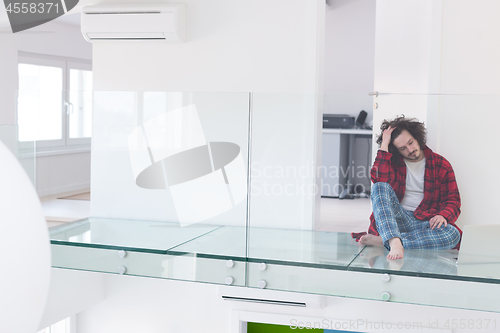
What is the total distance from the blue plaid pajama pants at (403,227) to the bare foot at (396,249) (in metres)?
0.02

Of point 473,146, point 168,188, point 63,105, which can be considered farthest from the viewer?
point 63,105

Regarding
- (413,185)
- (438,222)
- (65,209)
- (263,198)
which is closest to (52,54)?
(65,209)

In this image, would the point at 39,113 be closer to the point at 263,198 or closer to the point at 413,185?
the point at 263,198

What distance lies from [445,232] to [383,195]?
326 mm

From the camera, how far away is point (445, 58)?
9.88 feet

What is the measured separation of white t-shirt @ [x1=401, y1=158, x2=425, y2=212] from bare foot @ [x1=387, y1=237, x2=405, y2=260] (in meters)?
0.17

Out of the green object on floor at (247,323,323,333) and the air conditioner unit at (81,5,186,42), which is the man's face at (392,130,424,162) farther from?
the green object on floor at (247,323,323,333)

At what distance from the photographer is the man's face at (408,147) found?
228 centimetres

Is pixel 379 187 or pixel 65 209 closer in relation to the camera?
pixel 379 187

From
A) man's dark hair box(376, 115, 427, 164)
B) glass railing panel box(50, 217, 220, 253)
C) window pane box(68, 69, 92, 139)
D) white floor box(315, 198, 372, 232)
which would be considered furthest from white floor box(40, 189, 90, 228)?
man's dark hair box(376, 115, 427, 164)

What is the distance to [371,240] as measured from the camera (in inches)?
94.9

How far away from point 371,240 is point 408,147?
0.48m

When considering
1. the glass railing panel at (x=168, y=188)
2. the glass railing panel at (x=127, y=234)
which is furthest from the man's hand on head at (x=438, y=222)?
the glass railing panel at (x=127, y=234)

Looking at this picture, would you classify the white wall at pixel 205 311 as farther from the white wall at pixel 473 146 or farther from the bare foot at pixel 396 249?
the white wall at pixel 473 146
